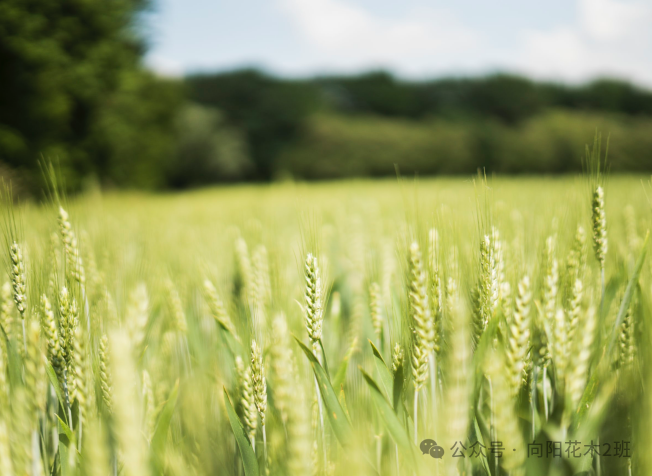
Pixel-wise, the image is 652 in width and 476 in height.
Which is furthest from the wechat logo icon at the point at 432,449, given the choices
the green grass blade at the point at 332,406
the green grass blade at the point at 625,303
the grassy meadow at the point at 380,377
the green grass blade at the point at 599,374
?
the green grass blade at the point at 625,303

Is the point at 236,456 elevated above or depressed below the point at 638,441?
Answer: below

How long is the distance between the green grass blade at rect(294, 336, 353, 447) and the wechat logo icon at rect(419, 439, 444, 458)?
0.14m

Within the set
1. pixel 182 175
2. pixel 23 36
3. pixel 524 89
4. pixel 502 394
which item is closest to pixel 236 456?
pixel 502 394

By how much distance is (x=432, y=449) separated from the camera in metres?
0.60

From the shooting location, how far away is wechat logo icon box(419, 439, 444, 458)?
576mm

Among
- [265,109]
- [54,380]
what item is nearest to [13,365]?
[54,380]

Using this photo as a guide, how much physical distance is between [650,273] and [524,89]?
1849 centimetres

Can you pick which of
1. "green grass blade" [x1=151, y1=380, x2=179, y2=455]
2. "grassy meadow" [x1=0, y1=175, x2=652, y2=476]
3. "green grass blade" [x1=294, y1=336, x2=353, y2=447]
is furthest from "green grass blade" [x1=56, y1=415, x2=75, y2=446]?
"green grass blade" [x1=294, y1=336, x2=353, y2=447]

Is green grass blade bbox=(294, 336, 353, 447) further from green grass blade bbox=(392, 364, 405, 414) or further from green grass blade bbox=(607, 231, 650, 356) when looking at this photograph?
green grass blade bbox=(607, 231, 650, 356)

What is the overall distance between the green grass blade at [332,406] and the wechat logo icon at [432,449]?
0.44 ft

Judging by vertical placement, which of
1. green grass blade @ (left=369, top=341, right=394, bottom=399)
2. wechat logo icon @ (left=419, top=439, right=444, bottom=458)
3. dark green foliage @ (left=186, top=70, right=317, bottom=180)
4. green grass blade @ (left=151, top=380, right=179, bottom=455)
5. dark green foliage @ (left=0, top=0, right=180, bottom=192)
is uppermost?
dark green foliage @ (left=186, top=70, right=317, bottom=180)

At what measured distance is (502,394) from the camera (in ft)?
1.48

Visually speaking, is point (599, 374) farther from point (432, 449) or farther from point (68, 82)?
point (68, 82)

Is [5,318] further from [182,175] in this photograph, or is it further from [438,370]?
[182,175]
